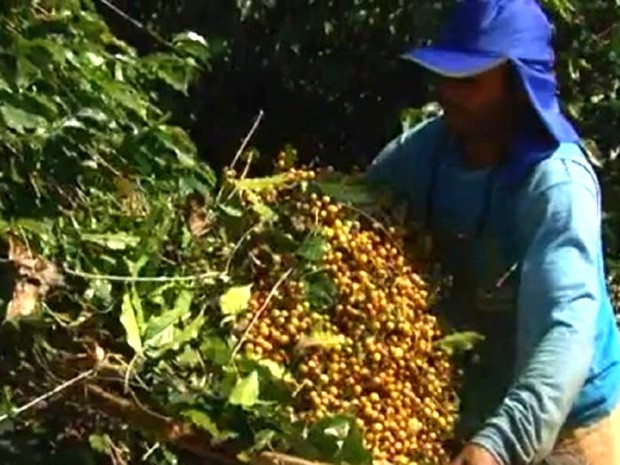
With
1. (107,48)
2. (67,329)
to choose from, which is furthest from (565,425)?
(107,48)

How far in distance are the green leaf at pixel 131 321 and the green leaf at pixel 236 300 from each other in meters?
A: 0.13

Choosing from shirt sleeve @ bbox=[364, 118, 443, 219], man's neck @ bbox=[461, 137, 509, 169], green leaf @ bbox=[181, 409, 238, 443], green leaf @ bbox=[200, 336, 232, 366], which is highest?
man's neck @ bbox=[461, 137, 509, 169]

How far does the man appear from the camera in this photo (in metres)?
3.19

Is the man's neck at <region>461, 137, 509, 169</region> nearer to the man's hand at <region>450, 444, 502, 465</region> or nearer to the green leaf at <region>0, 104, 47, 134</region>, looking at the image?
the man's hand at <region>450, 444, 502, 465</region>

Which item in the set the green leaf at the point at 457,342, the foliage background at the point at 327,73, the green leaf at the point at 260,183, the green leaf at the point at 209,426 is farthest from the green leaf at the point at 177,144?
the foliage background at the point at 327,73

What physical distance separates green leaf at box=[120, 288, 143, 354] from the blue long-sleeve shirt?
20.1 inches

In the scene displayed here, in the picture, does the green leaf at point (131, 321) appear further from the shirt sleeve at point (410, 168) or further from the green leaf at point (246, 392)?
the shirt sleeve at point (410, 168)

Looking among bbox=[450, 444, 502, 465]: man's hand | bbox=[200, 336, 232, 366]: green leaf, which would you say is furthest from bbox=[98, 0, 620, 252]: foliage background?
bbox=[450, 444, 502, 465]: man's hand

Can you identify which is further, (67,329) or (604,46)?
(604,46)

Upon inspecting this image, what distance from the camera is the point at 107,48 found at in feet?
14.3

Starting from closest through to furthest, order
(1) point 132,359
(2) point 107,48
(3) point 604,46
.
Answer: (1) point 132,359 < (2) point 107,48 < (3) point 604,46

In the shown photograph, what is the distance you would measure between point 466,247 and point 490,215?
0.07 metres

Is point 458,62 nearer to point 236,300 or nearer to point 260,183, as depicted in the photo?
point 260,183

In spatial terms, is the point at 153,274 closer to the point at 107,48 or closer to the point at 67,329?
the point at 67,329
